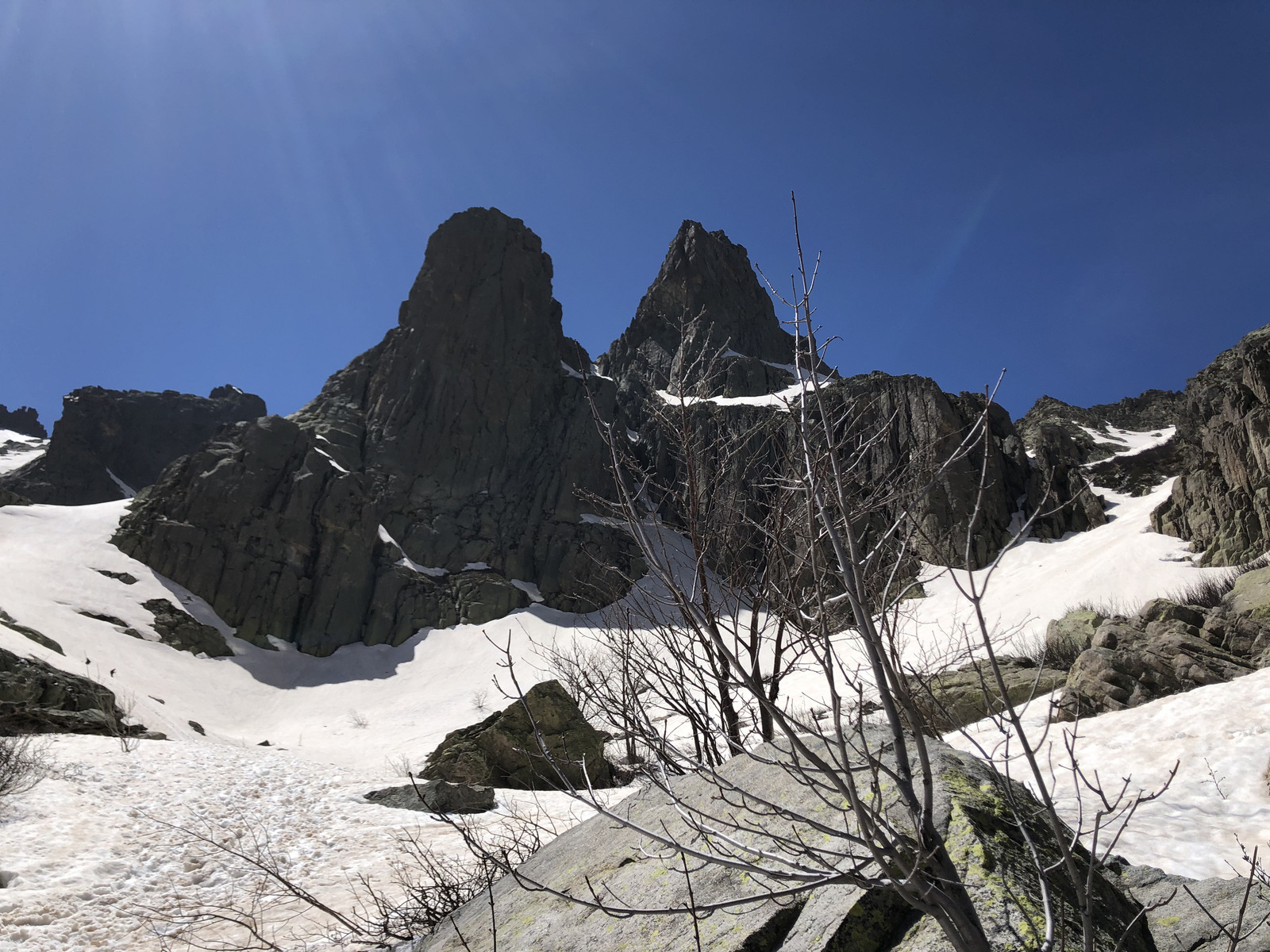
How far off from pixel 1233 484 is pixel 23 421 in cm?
12925

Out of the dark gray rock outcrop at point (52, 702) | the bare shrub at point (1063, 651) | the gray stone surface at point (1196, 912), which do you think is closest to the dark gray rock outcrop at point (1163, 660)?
the bare shrub at point (1063, 651)

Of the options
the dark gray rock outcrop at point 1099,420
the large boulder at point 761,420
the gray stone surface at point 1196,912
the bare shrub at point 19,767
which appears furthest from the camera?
the dark gray rock outcrop at point 1099,420

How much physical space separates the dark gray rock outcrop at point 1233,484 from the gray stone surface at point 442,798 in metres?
27.4

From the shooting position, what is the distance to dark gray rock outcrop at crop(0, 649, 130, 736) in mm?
10422

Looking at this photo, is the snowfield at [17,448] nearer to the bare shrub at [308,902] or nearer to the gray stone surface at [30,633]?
the gray stone surface at [30,633]

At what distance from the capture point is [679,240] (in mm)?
73188

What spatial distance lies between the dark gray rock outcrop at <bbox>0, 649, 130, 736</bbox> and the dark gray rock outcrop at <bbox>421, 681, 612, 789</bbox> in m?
5.39

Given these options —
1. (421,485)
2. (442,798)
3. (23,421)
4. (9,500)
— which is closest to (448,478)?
(421,485)

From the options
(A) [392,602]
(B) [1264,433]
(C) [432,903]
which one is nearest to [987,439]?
(C) [432,903]

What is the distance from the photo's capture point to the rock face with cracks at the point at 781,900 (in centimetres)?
176

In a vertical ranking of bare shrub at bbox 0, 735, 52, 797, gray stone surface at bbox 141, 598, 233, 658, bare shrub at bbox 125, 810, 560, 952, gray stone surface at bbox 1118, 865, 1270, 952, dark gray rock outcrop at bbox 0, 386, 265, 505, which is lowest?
bare shrub at bbox 125, 810, 560, 952

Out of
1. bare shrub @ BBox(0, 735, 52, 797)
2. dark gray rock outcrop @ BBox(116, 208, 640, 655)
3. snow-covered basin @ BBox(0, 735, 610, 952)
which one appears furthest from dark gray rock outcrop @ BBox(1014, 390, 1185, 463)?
bare shrub @ BBox(0, 735, 52, 797)

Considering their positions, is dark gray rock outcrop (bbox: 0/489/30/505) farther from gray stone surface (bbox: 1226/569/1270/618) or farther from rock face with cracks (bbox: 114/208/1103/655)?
gray stone surface (bbox: 1226/569/1270/618)

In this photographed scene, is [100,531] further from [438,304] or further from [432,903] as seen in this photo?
[432,903]
